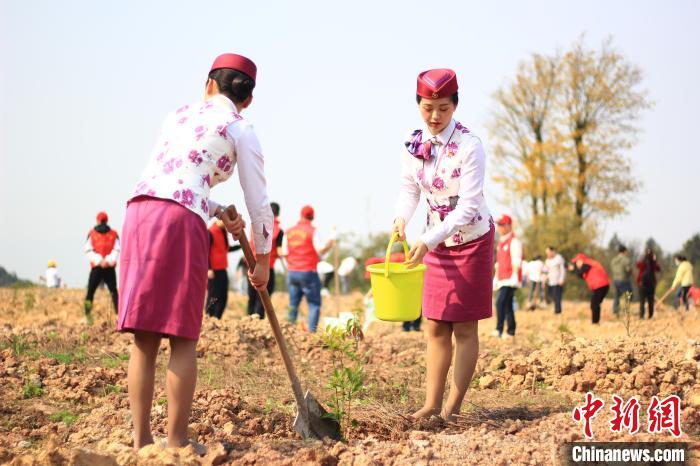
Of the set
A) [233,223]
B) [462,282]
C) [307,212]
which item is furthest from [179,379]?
[307,212]

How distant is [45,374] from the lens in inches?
266

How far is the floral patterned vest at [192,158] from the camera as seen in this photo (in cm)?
385

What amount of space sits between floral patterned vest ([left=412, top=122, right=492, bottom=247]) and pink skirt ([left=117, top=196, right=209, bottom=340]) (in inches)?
61.2


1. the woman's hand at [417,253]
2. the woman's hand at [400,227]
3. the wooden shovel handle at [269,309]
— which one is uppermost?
A: the woman's hand at [400,227]

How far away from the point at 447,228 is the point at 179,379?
1.65 m

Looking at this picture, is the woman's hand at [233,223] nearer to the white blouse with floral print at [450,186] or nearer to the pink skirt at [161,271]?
the pink skirt at [161,271]

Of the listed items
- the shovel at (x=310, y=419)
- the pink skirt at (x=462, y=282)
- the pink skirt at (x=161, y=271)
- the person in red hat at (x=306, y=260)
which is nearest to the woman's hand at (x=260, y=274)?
the pink skirt at (x=161, y=271)

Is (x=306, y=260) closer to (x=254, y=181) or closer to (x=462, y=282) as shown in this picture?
(x=462, y=282)

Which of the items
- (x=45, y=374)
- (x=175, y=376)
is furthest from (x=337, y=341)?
(x=45, y=374)

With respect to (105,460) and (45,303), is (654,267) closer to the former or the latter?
(45,303)

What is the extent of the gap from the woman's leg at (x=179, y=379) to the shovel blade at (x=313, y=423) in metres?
0.95

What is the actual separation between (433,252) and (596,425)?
127cm

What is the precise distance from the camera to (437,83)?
471cm

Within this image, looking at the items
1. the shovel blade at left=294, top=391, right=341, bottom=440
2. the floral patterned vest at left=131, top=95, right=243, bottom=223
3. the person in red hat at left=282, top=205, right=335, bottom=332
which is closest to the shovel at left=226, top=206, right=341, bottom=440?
the shovel blade at left=294, top=391, right=341, bottom=440
